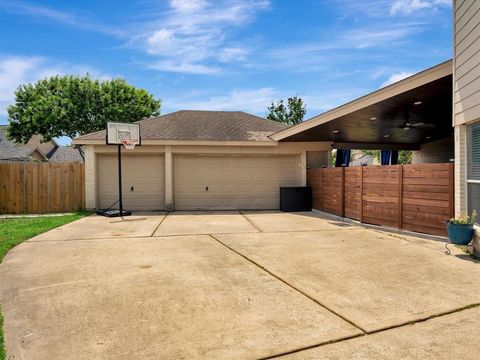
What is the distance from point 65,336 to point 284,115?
4022 cm

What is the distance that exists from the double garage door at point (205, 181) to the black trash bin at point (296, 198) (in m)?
0.91

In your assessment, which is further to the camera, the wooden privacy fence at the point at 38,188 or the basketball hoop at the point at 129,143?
the wooden privacy fence at the point at 38,188

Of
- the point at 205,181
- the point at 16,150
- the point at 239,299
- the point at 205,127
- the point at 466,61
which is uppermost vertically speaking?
the point at 16,150

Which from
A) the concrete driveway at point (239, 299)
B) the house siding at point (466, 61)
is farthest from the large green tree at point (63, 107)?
the house siding at point (466, 61)

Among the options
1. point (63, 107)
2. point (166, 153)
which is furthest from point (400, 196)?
point (63, 107)

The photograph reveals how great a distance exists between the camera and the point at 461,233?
20.0 ft

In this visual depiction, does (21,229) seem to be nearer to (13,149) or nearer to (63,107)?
(63,107)

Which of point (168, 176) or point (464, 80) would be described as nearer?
point (464, 80)

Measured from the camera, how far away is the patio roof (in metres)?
7.19

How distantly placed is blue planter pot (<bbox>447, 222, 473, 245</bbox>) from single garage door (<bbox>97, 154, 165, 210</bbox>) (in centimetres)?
1074

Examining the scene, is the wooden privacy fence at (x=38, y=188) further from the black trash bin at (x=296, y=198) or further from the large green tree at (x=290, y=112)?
the large green tree at (x=290, y=112)

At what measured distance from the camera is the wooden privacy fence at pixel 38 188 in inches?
494

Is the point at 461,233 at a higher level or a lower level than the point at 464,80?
lower

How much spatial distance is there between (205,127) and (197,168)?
2.32m
